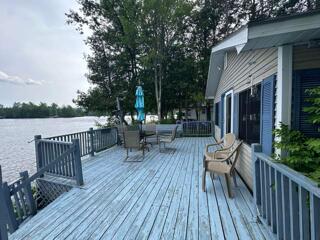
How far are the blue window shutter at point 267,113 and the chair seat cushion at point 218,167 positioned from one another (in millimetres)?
673

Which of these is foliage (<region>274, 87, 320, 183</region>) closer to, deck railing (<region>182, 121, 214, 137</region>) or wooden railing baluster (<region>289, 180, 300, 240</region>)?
wooden railing baluster (<region>289, 180, 300, 240</region>)

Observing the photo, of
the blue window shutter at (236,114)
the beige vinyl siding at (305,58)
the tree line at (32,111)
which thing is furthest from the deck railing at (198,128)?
the tree line at (32,111)

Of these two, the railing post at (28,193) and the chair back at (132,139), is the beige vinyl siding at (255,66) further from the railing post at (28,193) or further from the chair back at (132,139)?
the railing post at (28,193)

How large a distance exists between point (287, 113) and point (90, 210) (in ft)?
9.59

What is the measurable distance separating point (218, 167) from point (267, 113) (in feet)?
3.87

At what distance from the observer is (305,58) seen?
2.21 meters

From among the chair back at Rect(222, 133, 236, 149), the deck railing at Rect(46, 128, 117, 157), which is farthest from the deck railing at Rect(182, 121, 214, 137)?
the chair back at Rect(222, 133, 236, 149)

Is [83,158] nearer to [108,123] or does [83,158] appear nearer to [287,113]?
[287,113]

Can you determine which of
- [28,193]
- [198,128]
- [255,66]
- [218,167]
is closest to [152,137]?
[198,128]

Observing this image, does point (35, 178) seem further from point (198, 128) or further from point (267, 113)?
point (198, 128)

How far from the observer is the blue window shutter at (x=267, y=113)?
263 centimetres

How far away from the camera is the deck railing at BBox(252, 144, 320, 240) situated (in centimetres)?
119

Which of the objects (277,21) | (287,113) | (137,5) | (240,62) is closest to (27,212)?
(287,113)

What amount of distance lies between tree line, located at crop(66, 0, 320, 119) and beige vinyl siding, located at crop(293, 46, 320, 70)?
1134cm
